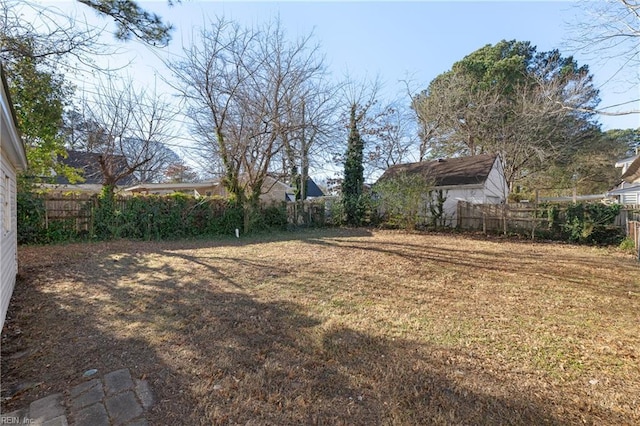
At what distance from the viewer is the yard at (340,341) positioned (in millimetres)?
2164

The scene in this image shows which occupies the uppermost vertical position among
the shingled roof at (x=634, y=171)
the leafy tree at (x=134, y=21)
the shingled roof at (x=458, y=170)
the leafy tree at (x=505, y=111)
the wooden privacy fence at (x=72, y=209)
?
the leafy tree at (x=505, y=111)

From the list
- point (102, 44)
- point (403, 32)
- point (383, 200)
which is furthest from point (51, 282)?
point (383, 200)

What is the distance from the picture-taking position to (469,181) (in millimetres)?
15258

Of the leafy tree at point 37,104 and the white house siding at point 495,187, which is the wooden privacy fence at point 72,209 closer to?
the leafy tree at point 37,104

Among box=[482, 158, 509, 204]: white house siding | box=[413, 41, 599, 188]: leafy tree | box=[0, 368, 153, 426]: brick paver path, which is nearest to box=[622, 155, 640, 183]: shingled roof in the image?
box=[482, 158, 509, 204]: white house siding

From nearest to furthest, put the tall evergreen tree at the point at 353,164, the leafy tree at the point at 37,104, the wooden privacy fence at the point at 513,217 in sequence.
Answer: the leafy tree at the point at 37,104 → the wooden privacy fence at the point at 513,217 → the tall evergreen tree at the point at 353,164

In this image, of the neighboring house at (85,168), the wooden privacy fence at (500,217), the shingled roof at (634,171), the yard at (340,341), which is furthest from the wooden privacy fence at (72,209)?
the shingled roof at (634,171)

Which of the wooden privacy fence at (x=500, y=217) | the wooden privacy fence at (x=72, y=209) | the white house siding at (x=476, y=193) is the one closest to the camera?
the wooden privacy fence at (x=72, y=209)

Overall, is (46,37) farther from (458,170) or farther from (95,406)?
(458,170)

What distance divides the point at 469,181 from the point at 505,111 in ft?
24.9

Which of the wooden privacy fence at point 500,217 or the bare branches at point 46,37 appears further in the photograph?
the wooden privacy fence at point 500,217

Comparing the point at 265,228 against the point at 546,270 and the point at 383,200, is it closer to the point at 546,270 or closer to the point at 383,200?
the point at 383,200

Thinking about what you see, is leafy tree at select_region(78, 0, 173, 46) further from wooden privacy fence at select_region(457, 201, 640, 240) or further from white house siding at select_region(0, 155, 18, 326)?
wooden privacy fence at select_region(457, 201, 640, 240)

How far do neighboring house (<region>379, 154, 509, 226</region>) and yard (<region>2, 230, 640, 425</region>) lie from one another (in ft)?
29.9
